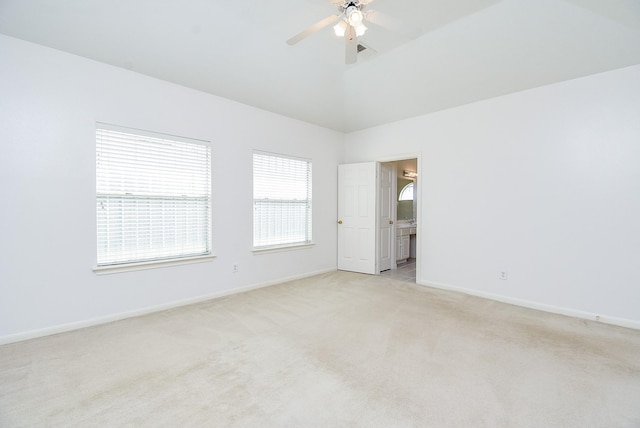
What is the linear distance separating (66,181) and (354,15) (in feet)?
10.1

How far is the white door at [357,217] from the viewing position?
17.0ft

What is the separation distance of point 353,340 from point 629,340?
2616mm

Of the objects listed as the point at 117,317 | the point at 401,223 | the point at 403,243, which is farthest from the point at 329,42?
the point at 403,243

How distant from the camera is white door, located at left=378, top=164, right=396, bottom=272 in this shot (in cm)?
540

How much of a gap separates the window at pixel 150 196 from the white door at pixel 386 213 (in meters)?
3.12

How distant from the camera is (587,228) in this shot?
10.5 feet

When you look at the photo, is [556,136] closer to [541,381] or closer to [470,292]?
[470,292]

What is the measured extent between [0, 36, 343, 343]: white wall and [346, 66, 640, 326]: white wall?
3.32 metres

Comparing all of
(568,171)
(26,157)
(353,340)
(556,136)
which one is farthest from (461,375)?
(26,157)

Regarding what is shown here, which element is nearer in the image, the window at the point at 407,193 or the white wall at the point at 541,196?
the white wall at the point at 541,196

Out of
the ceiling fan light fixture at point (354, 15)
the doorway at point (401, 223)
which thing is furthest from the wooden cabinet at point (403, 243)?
the ceiling fan light fixture at point (354, 15)

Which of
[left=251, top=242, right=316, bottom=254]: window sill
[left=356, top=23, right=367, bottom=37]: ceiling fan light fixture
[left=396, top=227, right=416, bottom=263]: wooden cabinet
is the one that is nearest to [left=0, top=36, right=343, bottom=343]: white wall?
[left=251, top=242, right=316, bottom=254]: window sill

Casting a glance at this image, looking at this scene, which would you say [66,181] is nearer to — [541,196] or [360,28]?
[360,28]

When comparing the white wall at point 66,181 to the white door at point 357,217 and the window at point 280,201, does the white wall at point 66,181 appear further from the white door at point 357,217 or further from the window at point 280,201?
the white door at point 357,217
